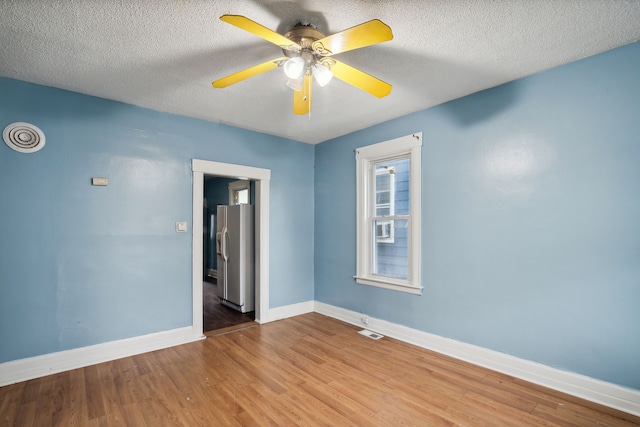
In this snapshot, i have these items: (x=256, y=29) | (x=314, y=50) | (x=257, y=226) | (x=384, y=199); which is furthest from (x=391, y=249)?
(x=256, y=29)

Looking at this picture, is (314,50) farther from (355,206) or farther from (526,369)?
(526,369)

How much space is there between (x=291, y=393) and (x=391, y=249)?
6.63 ft

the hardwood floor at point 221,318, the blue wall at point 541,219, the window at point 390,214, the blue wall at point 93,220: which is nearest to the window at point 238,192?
the hardwood floor at point 221,318

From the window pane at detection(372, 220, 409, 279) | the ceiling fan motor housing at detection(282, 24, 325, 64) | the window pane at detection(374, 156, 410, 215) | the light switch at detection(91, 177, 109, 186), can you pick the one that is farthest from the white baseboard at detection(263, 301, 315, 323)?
the ceiling fan motor housing at detection(282, 24, 325, 64)

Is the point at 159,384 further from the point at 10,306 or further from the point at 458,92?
the point at 458,92

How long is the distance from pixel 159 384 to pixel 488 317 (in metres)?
2.97

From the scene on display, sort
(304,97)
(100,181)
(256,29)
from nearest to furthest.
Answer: (256,29) → (304,97) → (100,181)

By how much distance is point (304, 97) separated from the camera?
7.64 ft

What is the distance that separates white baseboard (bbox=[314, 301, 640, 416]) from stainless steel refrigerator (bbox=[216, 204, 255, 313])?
1.94m

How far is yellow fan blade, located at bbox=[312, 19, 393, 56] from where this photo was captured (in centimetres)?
150

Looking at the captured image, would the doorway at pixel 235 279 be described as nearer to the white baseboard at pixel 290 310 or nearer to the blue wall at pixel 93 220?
the white baseboard at pixel 290 310

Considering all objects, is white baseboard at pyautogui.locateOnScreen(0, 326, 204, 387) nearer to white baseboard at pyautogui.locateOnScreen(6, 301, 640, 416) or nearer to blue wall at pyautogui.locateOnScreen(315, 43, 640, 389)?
white baseboard at pyautogui.locateOnScreen(6, 301, 640, 416)

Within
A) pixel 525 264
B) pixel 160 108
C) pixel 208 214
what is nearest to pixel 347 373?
pixel 525 264

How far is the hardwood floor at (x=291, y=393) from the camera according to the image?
2035mm
